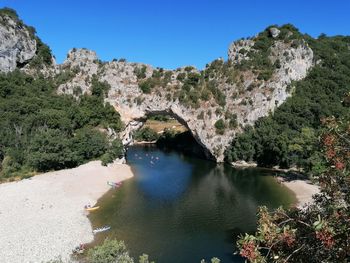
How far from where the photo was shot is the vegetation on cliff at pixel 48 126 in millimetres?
61969

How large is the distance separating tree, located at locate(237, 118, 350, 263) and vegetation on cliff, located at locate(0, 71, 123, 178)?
182 feet

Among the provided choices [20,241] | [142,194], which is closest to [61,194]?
[142,194]

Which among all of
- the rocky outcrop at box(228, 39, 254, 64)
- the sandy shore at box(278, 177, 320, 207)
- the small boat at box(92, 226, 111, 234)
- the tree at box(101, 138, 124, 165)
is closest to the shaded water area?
the small boat at box(92, 226, 111, 234)

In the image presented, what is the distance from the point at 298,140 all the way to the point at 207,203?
2379cm

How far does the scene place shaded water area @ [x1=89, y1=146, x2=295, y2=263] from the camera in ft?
112

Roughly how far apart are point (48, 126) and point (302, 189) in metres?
48.3

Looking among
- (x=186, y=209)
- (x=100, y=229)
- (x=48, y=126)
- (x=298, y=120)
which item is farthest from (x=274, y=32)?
(x=100, y=229)

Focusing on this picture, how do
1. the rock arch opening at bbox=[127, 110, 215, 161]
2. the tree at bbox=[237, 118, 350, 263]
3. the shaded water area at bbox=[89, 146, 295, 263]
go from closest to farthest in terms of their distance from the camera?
the tree at bbox=[237, 118, 350, 263] → the shaded water area at bbox=[89, 146, 295, 263] → the rock arch opening at bbox=[127, 110, 215, 161]

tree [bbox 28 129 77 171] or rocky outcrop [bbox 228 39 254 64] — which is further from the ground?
rocky outcrop [bbox 228 39 254 64]

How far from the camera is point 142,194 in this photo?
5397 centimetres

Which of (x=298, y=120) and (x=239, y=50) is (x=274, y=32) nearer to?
(x=239, y=50)

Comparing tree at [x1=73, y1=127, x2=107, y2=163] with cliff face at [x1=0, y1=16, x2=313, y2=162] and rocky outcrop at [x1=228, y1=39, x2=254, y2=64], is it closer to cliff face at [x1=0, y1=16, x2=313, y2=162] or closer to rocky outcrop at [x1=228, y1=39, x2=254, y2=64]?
cliff face at [x1=0, y1=16, x2=313, y2=162]

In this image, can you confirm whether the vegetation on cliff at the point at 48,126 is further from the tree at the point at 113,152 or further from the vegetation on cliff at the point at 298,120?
the vegetation on cliff at the point at 298,120

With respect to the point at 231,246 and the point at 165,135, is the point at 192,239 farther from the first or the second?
the point at 165,135
